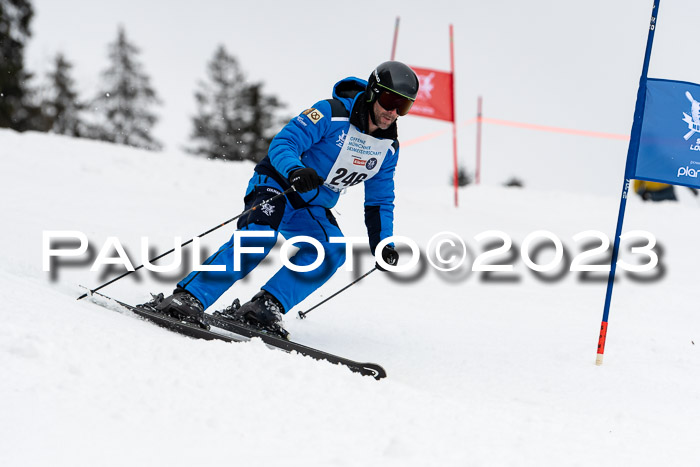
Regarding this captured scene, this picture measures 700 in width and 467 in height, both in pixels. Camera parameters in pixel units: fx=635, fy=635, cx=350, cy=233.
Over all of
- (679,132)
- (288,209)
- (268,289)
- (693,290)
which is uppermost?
(679,132)

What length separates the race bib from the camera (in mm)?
3982

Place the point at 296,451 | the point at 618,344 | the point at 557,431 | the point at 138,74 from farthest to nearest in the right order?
1. the point at 138,74
2. the point at 618,344
3. the point at 557,431
4. the point at 296,451

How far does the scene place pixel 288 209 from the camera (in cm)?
414

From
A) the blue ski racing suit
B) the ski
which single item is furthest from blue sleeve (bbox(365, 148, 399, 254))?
the ski

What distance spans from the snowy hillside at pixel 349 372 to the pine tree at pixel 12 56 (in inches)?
803

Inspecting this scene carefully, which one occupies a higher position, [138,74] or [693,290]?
[138,74]

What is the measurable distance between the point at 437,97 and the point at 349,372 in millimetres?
8924

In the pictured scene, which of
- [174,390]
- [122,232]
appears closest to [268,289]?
[174,390]

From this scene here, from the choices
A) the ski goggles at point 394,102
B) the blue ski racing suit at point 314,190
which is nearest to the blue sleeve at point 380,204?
the blue ski racing suit at point 314,190

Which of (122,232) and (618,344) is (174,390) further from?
(122,232)

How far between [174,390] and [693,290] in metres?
6.06

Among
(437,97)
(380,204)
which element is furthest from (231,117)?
(380,204)

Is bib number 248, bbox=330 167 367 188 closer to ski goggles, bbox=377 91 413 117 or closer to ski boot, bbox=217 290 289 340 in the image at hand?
ski goggles, bbox=377 91 413 117

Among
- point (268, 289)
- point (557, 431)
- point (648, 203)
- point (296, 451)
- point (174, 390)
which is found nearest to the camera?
point (296, 451)
